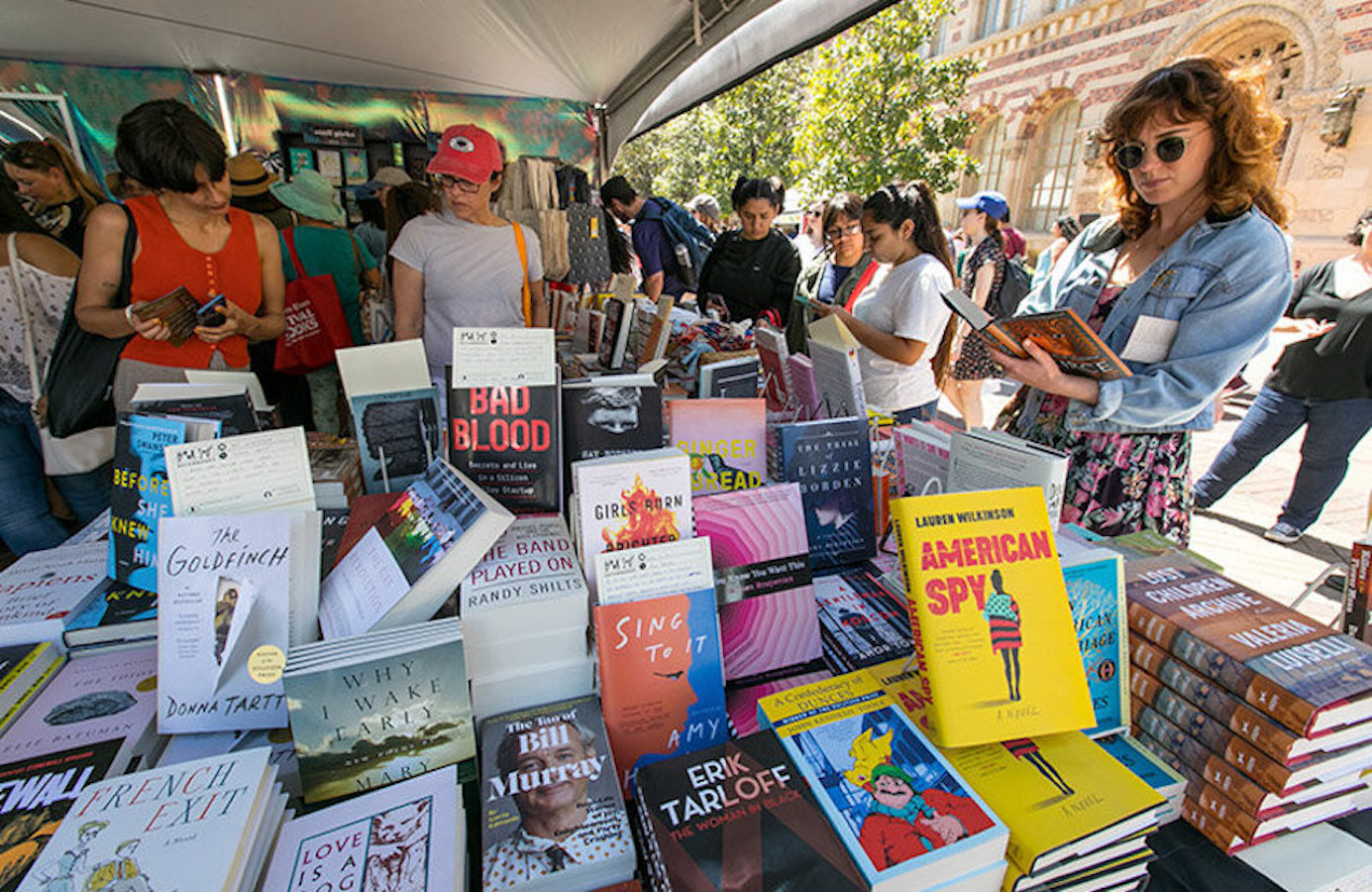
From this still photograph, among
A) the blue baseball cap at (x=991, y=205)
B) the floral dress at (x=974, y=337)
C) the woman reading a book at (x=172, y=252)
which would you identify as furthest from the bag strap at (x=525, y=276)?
the blue baseball cap at (x=991, y=205)

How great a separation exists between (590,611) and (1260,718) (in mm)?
980

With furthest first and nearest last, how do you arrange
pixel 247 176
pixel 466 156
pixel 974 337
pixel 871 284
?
pixel 974 337
pixel 247 176
pixel 871 284
pixel 466 156

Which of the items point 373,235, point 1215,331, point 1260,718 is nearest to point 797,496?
point 1260,718

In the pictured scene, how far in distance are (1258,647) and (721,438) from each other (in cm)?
99

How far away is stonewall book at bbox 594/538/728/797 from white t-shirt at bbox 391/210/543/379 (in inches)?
59.6

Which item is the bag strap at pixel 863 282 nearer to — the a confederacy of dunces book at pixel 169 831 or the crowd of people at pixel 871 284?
the crowd of people at pixel 871 284

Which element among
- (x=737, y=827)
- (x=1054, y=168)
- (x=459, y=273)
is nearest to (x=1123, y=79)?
(x=1054, y=168)

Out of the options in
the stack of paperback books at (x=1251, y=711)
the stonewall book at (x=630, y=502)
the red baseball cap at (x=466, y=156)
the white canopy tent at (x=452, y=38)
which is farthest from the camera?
the white canopy tent at (x=452, y=38)

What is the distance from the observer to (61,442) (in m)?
2.02

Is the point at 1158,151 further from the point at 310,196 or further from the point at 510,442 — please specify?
the point at 310,196

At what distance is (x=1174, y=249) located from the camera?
1436 millimetres

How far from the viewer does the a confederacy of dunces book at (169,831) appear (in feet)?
2.00

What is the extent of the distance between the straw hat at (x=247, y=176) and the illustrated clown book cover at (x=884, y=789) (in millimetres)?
3594

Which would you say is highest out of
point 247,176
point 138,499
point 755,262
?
point 247,176
